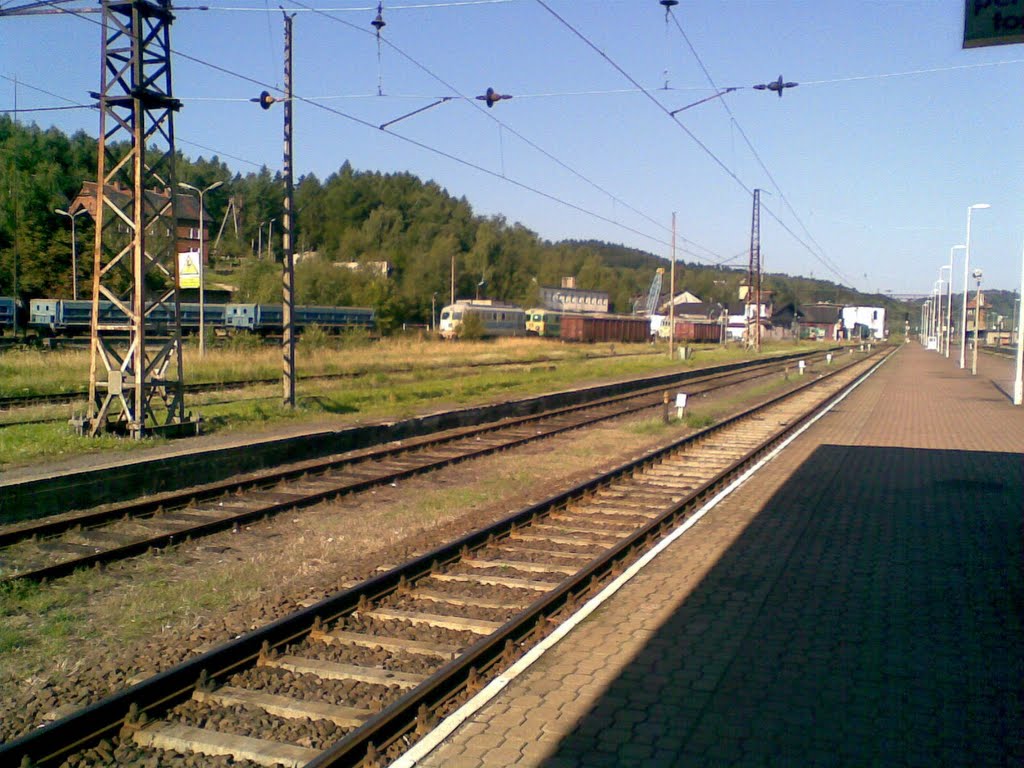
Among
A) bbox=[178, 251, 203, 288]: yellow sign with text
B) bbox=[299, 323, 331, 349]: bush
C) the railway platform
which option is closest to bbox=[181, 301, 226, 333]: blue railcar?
bbox=[299, 323, 331, 349]: bush

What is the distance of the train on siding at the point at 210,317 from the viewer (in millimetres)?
42750

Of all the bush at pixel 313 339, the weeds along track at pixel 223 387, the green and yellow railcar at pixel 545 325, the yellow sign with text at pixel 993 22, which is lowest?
the weeds along track at pixel 223 387

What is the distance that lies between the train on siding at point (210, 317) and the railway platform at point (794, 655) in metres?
35.7

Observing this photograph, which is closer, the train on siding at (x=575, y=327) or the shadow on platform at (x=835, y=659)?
the shadow on platform at (x=835, y=659)

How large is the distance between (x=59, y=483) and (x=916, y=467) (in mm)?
13295

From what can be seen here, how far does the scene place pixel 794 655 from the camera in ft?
20.2

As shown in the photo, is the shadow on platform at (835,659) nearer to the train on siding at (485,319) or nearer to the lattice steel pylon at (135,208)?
the lattice steel pylon at (135,208)

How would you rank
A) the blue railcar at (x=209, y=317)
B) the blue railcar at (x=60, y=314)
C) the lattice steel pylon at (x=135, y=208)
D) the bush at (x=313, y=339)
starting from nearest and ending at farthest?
the lattice steel pylon at (x=135, y=208), the bush at (x=313, y=339), the blue railcar at (x=60, y=314), the blue railcar at (x=209, y=317)

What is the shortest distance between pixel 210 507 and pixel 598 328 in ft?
216

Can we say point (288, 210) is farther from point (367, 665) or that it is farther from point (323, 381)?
point (367, 665)

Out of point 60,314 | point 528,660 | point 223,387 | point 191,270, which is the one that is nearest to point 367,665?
point 528,660

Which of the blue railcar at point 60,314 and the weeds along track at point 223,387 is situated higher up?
the blue railcar at point 60,314

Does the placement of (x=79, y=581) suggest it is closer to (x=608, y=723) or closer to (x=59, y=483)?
(x=59, y=483)

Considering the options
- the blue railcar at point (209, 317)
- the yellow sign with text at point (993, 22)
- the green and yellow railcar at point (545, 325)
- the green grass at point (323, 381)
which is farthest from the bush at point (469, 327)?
the yellow sign with text at point (993, 22)
